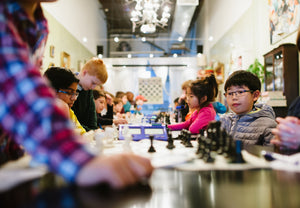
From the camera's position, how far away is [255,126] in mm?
1521

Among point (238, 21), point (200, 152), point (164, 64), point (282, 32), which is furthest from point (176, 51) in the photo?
point (200, 152)

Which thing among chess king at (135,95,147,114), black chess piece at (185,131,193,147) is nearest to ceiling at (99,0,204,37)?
chess king at (135,95,147,114)

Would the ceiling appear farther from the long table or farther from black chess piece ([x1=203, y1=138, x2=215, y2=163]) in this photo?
the long table

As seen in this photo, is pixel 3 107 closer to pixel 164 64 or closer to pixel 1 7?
pixel 1 7

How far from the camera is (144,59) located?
9.83m

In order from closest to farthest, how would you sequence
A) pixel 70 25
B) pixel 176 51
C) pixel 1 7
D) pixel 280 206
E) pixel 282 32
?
pixel 280 206 → pixel 1 7 → pixel 282 32 → pixel 70 25 → pixel 176 51

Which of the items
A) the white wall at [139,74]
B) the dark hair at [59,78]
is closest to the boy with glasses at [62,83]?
the dark hair at [59,78]

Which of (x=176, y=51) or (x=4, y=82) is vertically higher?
(x=176, y=51)

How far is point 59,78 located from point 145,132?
77 cm

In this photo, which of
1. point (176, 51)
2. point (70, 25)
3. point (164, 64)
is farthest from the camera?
point (176, 51)

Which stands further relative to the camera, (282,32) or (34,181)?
(282,32)

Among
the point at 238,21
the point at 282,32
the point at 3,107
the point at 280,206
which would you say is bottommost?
the point at 280,206

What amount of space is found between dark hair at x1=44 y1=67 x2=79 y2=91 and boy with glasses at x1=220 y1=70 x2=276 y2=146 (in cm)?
114

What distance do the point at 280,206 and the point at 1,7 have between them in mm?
652
